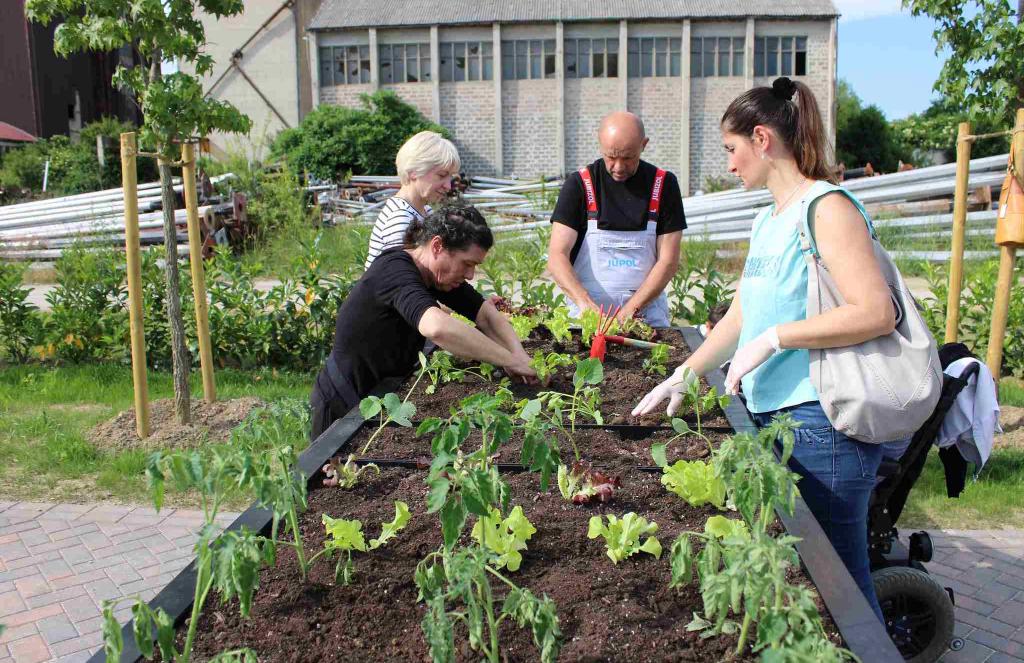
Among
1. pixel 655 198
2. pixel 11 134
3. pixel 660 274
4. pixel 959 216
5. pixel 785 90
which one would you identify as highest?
pixel 11 134

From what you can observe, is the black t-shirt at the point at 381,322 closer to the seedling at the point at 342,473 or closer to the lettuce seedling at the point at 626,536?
the seedling at the point at 342,473

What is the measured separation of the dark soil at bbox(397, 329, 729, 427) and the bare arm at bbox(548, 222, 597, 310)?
12.9 inches

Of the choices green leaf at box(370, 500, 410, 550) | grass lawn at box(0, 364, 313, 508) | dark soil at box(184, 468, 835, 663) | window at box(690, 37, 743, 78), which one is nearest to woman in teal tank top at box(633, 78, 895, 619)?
dark soil at box(184, 468, 835, 663)

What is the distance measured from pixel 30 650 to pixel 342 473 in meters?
1.67

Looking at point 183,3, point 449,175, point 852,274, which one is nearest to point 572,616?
point 852,274

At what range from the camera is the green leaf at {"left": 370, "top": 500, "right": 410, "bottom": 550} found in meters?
1.96

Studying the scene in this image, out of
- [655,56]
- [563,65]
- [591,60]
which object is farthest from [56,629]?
[655,56]

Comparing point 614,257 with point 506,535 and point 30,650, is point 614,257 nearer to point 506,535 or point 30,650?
point 506,535

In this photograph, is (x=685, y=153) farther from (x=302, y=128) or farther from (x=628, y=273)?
(x=628, y=273)

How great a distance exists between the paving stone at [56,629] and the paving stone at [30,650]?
3 cm

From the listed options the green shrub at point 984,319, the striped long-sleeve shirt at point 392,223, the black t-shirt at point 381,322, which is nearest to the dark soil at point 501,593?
the black t-shirt at point 381,322

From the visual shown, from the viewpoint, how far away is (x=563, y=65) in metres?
33.4

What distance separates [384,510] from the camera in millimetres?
2176

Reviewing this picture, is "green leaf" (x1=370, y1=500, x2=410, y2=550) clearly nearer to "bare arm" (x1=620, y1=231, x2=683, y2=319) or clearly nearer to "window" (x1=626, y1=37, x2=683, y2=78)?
"bare arm" (x1=620, y1=231, x2=683, y2=319)
